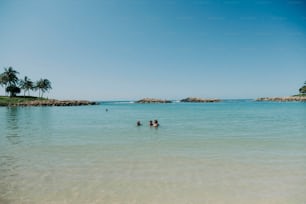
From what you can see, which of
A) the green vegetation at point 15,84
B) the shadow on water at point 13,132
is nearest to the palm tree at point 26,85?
the green vegetation at point 15,84

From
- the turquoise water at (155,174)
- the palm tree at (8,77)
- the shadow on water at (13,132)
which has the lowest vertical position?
the turquoise water at (155,174)

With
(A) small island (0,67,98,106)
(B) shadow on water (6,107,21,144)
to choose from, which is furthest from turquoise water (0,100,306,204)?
(A) small island (0,67,98,106)

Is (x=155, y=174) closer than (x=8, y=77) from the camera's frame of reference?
Yes

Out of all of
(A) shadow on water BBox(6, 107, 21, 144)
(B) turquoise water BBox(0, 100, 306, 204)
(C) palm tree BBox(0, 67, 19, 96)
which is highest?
(C) palm tree BBox(0, 67, 19, 96)

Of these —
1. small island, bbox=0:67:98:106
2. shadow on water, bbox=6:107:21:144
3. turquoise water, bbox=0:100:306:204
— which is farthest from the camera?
small island, bbox=0:67:98:106

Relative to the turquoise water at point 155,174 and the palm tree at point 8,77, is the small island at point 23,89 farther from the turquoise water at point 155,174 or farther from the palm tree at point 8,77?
the turquoise water at point 155,174

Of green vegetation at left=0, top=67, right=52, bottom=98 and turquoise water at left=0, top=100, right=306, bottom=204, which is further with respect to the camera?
green vegetation at left=0, top=67, right=52, bottom=98

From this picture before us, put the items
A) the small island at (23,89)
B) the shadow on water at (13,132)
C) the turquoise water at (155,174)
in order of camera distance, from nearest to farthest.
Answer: the turquoise water at (155,174), the shadow on water at (13,132), the small island at (23,89)

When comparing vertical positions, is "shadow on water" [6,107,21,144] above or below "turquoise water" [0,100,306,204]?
above

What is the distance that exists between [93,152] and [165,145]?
12.3ft

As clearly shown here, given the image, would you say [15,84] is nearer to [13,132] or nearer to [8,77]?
[8,77]

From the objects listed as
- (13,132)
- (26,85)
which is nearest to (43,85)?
(26,85)

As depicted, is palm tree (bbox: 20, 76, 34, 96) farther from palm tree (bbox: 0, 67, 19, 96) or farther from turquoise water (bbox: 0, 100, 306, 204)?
turquoise water (bbox: 0, 100, 306, 204)

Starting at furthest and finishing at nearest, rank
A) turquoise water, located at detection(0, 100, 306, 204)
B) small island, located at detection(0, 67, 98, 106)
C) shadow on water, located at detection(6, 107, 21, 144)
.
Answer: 1. small island, located at detection(0, 67, 98, 106)
2. shadow on water, located at detection(6, 107, 21, 144)
3. turquoise water, located at detection(0, 100, 306, 204)
